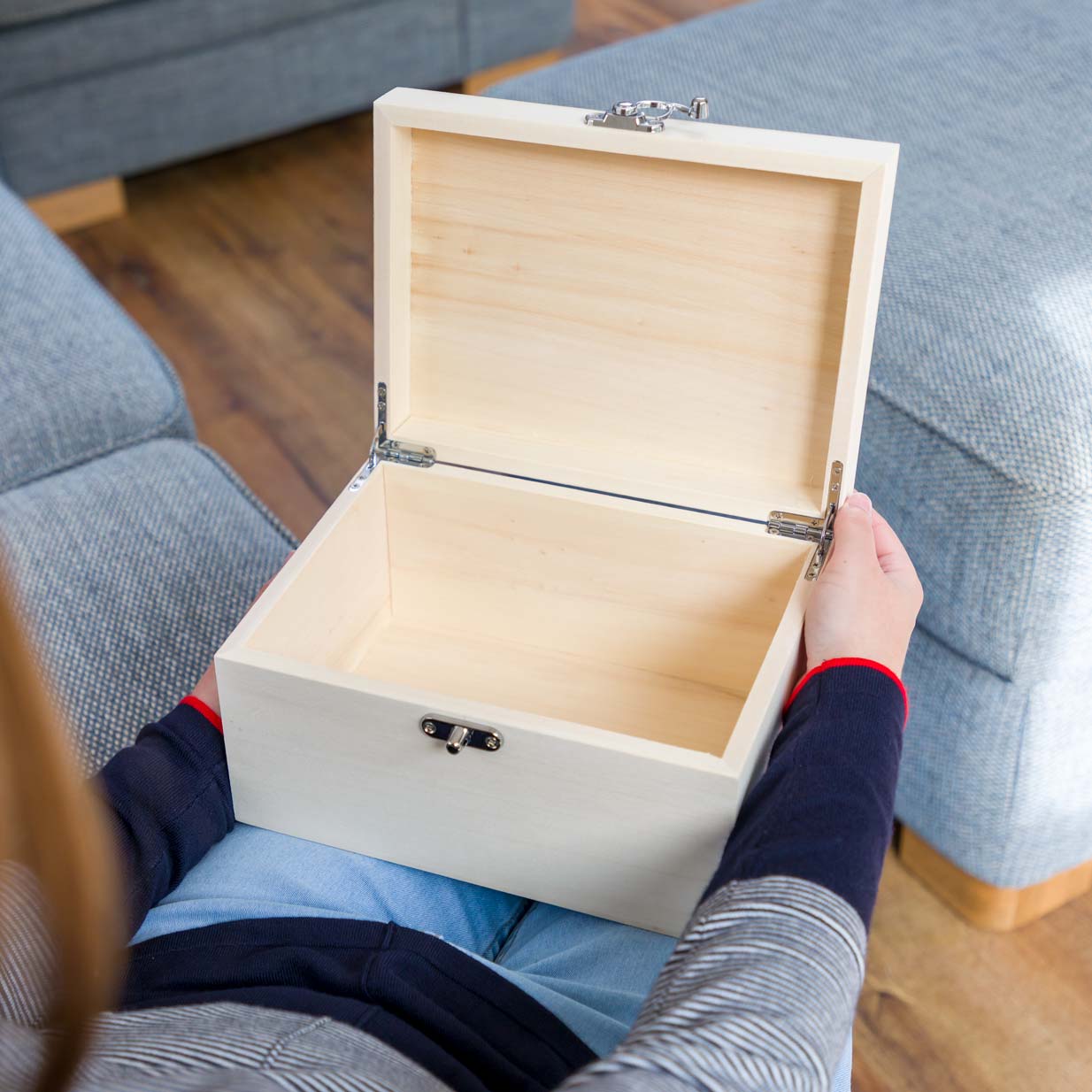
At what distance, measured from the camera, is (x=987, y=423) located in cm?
85

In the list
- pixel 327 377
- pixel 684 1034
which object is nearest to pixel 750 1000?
pixel 684 1034

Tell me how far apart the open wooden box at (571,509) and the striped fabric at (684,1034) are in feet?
0.30

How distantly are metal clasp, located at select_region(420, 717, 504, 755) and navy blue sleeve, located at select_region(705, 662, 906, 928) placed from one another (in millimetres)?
124

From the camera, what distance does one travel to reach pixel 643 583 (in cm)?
83

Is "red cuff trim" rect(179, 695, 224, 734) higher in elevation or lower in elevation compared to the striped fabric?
lower

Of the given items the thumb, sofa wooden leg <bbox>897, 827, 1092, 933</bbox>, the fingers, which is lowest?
sofa wooden leg <bbox>897, 827, 1092, 933</bbox>

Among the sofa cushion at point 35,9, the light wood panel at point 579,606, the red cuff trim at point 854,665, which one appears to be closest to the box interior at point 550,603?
the light wood panel at point 579,606

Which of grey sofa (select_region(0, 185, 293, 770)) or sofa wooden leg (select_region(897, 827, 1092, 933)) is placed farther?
sofa wooden leg (select_region(897, 827, 1092, 933))

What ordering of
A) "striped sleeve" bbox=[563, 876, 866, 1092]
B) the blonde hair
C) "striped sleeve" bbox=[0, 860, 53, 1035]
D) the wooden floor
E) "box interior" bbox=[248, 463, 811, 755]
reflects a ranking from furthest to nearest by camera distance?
the wooden floor < "box interior" bbox=[248, 463, 811, 755] < "striped sleeve" bbox=[0, 860, 53, 1035] < "striped sleeve" bbox=[563, 876, 866, 1092] < the blonde hair

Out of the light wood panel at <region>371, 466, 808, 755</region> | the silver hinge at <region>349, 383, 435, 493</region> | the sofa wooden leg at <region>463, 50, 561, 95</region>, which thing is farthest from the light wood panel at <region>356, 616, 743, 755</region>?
the sofa wooden leg at <region>463, 50, 561, 95</region>

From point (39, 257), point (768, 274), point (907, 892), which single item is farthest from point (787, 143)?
point (39, 257)

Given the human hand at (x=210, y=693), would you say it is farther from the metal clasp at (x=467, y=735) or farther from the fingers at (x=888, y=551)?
the fingers at (x=888, y=551)

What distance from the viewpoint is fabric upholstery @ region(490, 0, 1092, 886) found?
33.0 inches

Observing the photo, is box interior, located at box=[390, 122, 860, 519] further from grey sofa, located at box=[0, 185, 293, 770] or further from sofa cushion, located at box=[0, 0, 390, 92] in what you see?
sofa cushion, located at box=[0, 0, 390, 92]
